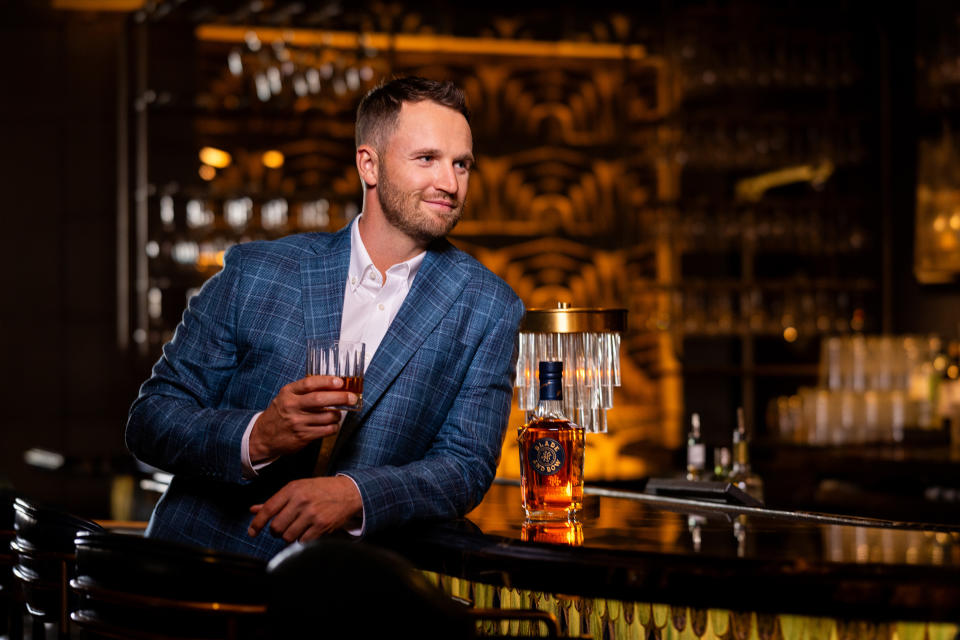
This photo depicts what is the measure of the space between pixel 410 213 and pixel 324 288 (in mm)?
194

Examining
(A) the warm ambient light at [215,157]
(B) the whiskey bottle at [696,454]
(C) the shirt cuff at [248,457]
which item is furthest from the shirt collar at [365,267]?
(A) the warm ambient light at [215,157]

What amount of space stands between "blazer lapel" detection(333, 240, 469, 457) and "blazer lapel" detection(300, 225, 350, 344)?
0.33 ft

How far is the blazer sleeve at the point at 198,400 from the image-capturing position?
72.2 inches

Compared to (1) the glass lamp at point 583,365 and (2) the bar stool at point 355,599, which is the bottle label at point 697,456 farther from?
(2) the bar stool at point 355,599

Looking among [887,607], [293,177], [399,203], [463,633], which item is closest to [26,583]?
[399,203]

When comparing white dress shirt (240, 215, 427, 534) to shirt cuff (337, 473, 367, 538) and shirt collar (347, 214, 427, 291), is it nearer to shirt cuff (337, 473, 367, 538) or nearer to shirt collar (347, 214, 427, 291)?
shirt collar (347, 214, 427, 291)

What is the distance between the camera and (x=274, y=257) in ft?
6.64

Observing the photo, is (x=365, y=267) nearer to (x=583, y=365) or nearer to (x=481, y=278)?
(x=481, y=278)

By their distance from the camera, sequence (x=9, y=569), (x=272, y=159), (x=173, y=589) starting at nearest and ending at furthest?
(x=173, y=589) → (x=9, y=569) → (x=272, y=159)

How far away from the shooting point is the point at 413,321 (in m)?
1.97

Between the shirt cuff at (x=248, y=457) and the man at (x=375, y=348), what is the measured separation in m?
0.01

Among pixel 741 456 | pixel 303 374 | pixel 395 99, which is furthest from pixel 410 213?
pixel 741 456

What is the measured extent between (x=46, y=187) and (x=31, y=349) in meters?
0.88

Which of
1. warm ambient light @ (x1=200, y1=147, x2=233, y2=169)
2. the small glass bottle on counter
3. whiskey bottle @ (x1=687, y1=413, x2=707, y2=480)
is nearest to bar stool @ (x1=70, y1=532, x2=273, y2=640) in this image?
the small glass bottle on counter
